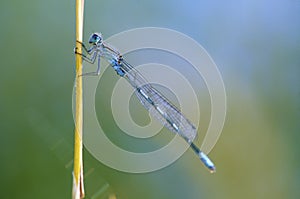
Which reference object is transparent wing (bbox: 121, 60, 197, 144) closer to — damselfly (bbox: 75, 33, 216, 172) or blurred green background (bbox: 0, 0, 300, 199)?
damselfly (bbox: 75, 33, 216, 172)

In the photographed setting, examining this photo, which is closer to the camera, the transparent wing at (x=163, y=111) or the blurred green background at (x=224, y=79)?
the transparent wing at (x=163, y=111)

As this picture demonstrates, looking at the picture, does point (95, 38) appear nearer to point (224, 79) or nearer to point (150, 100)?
point (150, 100)

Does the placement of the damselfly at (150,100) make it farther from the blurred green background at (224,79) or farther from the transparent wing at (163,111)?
the blurred green background at (224,79)

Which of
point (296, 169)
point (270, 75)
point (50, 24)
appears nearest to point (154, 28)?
point (50, 24)

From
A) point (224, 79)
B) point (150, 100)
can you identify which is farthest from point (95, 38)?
point (224, 79)

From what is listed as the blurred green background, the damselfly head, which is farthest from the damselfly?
the blurred green background

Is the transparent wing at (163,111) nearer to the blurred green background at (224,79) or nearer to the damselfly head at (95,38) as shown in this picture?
the damselfly head at (95,38)

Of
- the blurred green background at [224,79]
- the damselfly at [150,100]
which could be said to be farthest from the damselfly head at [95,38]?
the blurred green background at [224,79]

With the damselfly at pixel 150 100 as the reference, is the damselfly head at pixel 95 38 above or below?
above
